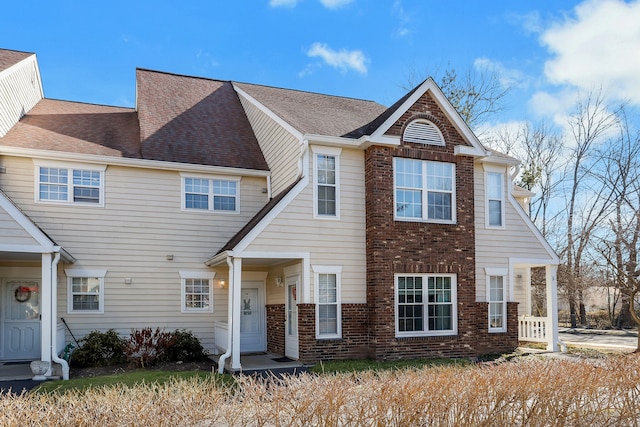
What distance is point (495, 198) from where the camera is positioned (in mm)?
16859

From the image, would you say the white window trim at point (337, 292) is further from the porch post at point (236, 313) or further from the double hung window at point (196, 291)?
the double hung window at point (196, 291)

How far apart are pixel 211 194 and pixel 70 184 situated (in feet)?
12.7

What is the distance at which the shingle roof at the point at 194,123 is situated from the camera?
1662cm

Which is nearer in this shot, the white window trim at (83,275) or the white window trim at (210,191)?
the white window trim at (83,275)

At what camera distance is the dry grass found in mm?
5609

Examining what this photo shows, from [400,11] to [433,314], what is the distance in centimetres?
827

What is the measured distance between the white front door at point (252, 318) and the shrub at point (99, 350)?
12.3 feet

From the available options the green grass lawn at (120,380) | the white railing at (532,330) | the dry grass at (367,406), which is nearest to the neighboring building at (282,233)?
the white railing at (532,330)

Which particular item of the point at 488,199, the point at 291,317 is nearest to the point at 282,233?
the point at 291,317

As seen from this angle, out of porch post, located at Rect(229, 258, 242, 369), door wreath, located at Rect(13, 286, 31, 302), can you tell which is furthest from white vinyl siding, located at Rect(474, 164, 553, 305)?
door wreath, located at Rect(13, 286, 31, 302)

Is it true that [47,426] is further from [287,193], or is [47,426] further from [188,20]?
[188,20]

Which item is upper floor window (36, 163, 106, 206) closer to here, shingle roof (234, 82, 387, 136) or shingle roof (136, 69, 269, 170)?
shingle roof (136, 69, 269, 170)

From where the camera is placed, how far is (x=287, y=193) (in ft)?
46.6

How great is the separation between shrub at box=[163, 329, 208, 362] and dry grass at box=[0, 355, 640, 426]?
25.4ft
